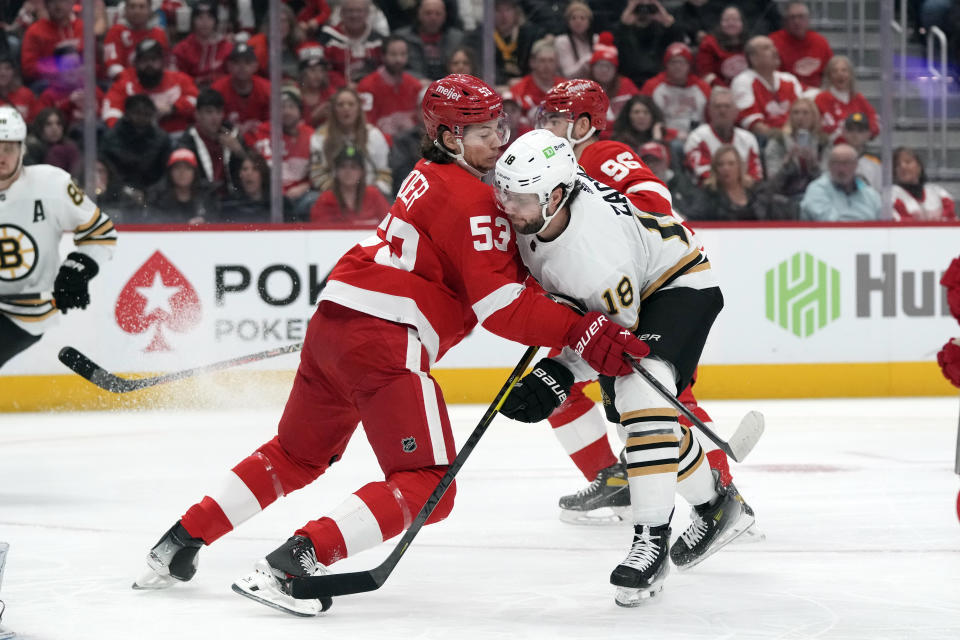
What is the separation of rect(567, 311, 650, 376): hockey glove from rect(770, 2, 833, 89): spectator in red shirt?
516 centimetres

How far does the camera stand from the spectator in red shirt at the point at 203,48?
6.87 meters

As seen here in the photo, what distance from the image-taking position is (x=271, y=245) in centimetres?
684

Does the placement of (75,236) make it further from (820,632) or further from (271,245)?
(820,632)

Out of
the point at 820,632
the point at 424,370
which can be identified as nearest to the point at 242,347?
the point at 424,370

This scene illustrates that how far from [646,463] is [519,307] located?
1.42 feet

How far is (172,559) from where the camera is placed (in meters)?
2.89

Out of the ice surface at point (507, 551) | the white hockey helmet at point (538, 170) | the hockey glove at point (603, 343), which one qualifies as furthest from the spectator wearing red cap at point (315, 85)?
the hockey glove at point (603, 343)

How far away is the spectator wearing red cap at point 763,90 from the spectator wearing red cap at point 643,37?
16.6 inches

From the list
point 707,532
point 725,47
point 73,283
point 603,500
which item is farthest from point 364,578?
point 725,47

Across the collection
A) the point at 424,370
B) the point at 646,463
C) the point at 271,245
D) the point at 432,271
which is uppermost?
the point at 432,271

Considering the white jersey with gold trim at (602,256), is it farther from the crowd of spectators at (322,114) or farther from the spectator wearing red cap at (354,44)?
the spectator wearing red cap at (354,44)

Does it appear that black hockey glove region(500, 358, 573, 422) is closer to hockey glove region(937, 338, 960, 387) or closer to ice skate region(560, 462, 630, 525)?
hockey glove region(937, 338, 960, 387)

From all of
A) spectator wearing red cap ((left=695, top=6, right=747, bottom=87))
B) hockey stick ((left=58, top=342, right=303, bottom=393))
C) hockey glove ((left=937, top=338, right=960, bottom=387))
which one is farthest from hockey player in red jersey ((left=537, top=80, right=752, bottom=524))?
spectator wearing red cap ((left=695, top=6, right=747, bottom=87))

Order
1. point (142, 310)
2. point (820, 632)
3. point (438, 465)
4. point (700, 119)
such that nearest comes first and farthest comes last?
point (820, 632)
point (438, 465)
point (142, 310)
point (700, 119)
